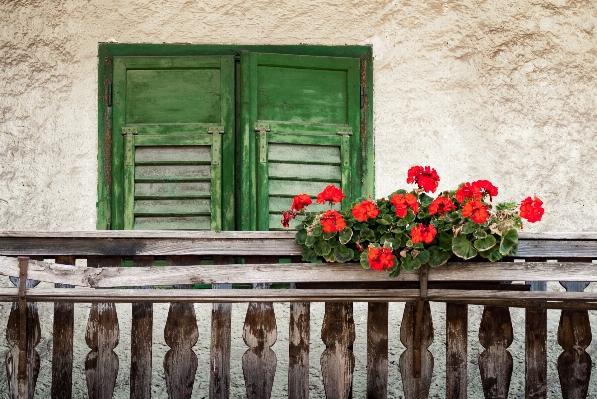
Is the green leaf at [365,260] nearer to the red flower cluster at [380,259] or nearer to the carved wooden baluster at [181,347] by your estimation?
the red flower cluster at [380,259]

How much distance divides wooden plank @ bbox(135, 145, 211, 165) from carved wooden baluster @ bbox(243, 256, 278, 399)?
110 centimetres

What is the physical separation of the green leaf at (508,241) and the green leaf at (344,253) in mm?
637

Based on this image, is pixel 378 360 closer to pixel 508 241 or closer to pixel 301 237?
pixel 301 237

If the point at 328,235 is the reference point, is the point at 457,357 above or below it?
below

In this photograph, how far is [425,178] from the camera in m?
4.26

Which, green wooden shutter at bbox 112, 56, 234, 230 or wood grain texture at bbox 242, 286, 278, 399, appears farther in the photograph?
green wooden shutter at bbox 112, 56, 234, 230

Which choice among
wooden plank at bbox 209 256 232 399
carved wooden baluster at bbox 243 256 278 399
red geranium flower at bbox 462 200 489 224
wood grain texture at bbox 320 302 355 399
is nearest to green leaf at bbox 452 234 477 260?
red geranium flower at bbox 462 200 489 224

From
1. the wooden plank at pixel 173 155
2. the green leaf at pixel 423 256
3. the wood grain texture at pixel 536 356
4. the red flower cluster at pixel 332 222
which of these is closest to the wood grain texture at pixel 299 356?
the red flower cluster at pixel 332 222

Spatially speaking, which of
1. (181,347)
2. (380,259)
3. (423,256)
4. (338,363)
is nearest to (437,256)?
(423,256)

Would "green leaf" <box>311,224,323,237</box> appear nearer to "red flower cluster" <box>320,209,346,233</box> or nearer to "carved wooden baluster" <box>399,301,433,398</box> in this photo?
"red flower cluster" <box>320,209,346,233</box>

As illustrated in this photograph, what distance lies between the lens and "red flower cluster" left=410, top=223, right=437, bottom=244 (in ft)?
13.3

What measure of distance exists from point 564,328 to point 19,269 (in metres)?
2.46

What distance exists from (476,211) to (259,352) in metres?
1.15

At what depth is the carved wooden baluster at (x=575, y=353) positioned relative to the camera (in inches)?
175
